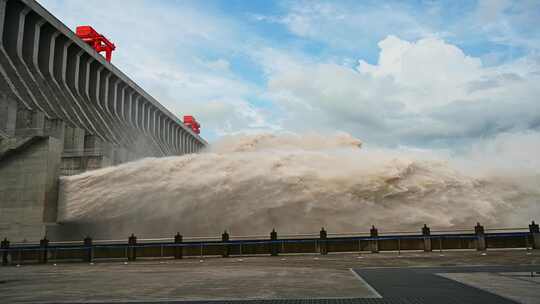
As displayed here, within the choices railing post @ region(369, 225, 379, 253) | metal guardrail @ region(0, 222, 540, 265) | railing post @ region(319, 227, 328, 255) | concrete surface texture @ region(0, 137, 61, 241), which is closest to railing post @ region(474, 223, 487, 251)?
metal guardrail @ region(0, 222, 540, 265)

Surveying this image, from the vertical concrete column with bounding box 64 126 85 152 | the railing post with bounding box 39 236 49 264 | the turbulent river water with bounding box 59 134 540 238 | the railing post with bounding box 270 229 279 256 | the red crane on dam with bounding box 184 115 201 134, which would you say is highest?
the red crane on dam with bounding box 184 115 201 134

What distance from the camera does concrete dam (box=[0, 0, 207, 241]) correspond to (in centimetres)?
3250

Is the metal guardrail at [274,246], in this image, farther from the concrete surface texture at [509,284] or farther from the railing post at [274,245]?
the concrete surface texture at [509,284]

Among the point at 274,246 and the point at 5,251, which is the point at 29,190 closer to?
the point at 5,251

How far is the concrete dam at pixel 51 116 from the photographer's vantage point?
3250 cm

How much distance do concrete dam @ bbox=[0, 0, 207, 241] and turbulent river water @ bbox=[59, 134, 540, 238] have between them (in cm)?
480

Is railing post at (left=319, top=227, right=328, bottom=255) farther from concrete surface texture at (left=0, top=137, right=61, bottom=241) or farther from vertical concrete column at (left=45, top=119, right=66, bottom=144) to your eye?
vertical concrete column at (left=45, top=119, right=66, bottom=144)

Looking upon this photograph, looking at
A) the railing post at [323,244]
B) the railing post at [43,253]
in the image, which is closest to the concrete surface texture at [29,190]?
the railing post at [43,253]

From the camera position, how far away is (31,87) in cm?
4347

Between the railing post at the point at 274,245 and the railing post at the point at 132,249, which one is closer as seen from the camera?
the railing post at the point at 274,245

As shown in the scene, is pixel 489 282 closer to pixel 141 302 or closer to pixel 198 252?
pixel 141 302

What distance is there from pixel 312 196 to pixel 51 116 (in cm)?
2904

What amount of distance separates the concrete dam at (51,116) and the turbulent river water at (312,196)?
4803mm

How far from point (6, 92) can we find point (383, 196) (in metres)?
34.2
